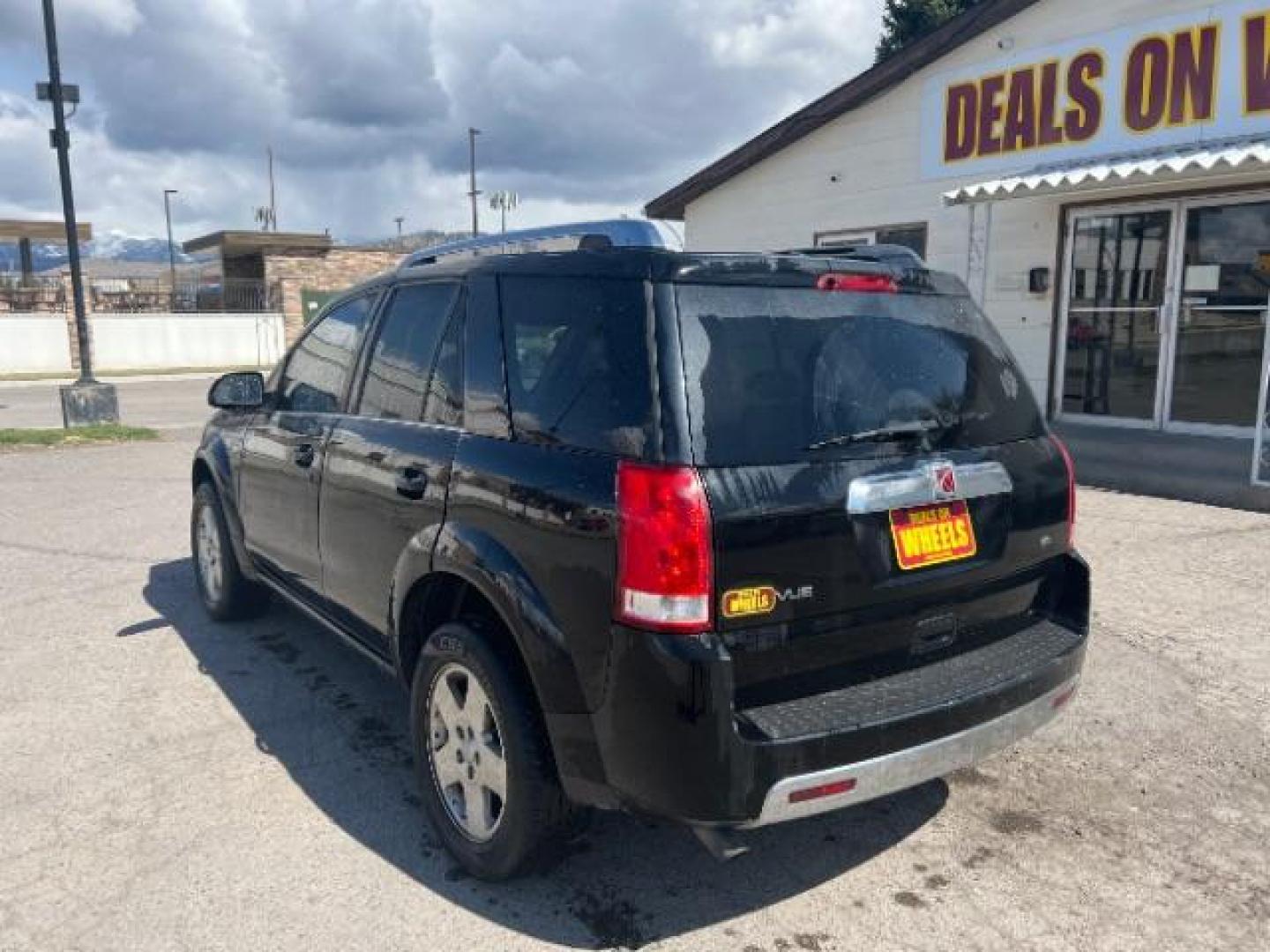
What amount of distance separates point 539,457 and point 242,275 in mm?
38332

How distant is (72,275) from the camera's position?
519 inches

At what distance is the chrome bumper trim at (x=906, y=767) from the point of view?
231cm

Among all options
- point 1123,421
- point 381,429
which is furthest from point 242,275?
point 381,429

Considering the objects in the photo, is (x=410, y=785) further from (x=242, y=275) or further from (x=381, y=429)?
(x=242, y=275)

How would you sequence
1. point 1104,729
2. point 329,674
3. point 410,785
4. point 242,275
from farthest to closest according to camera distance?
point 242,275 → point 329,674 → point 1104,729 → point 410,785

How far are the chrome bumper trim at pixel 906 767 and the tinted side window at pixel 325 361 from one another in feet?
7.87

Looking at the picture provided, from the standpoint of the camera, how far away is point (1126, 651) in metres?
4.68

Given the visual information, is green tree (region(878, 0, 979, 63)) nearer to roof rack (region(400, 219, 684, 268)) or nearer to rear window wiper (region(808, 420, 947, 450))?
roof rack (region(400, 219, 684, 268))

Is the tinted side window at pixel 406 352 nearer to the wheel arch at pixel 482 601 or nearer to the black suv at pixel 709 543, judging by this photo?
the black suv at pixel 709 543

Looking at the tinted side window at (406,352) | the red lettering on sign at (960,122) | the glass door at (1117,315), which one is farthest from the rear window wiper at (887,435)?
the red lettering on sign at (960,122)

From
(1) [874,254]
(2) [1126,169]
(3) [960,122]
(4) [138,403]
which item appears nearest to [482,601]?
(1) [874,254]

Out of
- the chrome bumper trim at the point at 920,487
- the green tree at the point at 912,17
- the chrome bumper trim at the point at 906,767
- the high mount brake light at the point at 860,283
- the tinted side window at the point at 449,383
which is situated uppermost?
the green tree at the point at 912,17

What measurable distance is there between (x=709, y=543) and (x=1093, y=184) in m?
8.81

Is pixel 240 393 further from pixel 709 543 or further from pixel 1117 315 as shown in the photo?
pixel 1117 315
